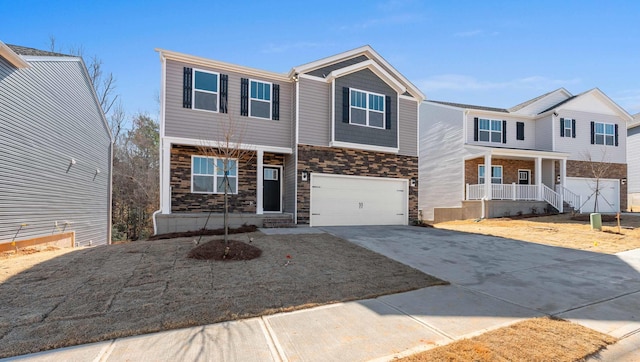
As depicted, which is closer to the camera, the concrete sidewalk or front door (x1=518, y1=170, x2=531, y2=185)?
the concrete sidewalk

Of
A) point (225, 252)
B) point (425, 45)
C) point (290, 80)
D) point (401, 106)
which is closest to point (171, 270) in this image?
point (225, 252)

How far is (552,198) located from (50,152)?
23.7 m

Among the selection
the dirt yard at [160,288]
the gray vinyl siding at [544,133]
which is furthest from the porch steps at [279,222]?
the gray vinyl siding at [544,133]

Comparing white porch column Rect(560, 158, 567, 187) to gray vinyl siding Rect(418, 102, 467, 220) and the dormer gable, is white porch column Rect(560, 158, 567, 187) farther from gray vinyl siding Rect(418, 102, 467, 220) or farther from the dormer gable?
gray vinyl siding Rect(418, 102, 467, 220)

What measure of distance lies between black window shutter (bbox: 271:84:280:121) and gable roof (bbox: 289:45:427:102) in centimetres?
79

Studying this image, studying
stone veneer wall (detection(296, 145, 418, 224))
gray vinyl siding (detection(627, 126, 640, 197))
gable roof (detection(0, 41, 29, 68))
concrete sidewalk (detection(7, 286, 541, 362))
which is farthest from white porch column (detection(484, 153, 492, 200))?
gable roof (detection(0, 41, 29, 68))

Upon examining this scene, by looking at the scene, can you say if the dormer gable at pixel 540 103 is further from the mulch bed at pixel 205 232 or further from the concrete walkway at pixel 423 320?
the mulch bed at pixel 205 232

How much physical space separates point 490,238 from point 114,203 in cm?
2426

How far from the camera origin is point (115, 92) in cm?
2519

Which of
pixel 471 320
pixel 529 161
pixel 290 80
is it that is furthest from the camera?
pixel 529 161

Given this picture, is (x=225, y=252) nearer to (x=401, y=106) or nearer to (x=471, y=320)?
(x=471, y=320)

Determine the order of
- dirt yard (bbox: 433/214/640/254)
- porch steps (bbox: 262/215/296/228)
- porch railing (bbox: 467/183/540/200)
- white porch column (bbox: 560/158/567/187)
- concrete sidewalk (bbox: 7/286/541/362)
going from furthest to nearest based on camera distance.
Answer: white porch column (bbox: 560/158/567/187)
porch railing (bbox: 467/183/540/200)
porch steps (bbox: 262/215/296/228)
dirt yard (bbox: 433/214/640/254)
concrete sidewalk (bbox: 7/286/541/362)

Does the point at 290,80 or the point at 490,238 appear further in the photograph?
the point at 290,80

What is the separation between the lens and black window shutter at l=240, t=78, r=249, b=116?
40.8 feet
